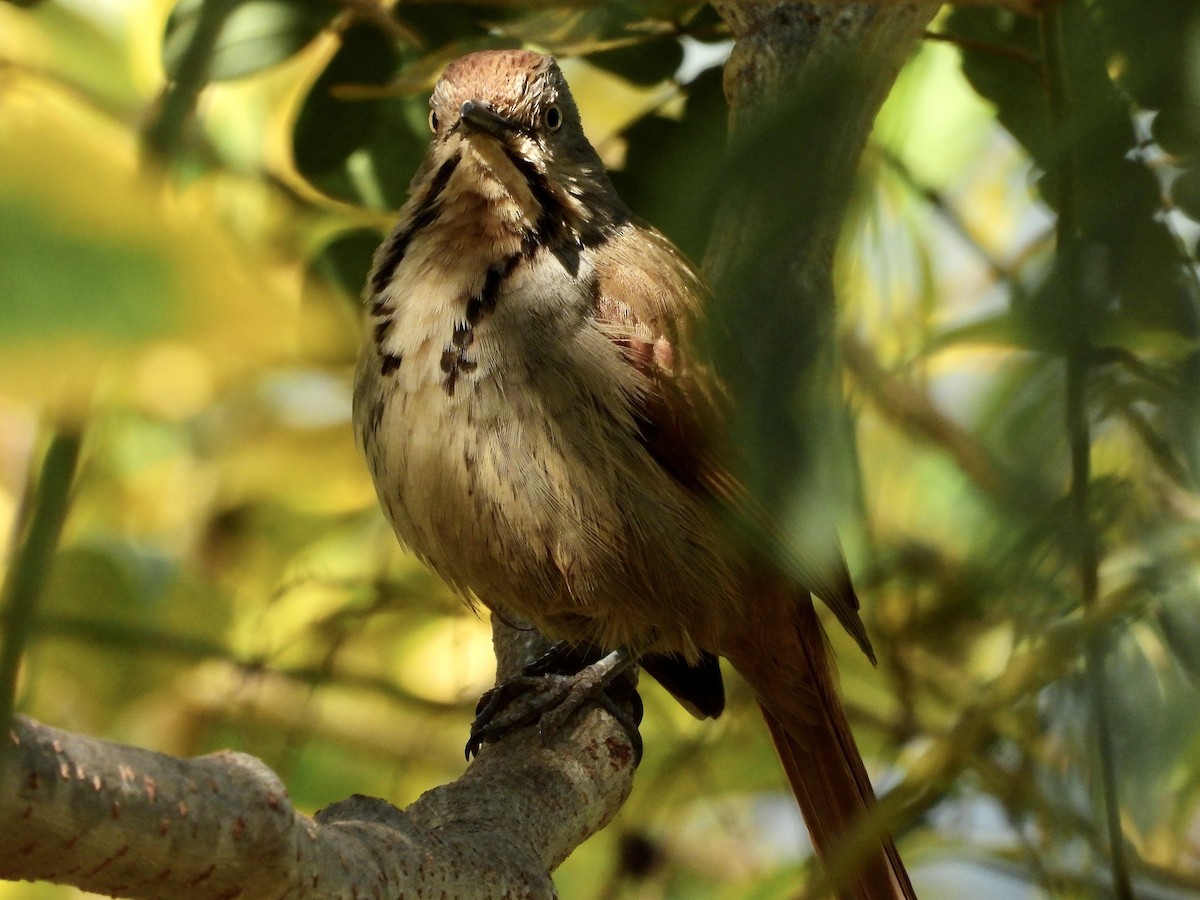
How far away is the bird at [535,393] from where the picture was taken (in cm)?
245

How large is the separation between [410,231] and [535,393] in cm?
43

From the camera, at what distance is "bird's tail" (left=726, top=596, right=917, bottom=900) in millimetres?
2803

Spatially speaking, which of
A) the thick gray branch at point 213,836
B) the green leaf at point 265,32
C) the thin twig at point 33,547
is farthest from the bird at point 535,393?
the thin twig at point 33,547

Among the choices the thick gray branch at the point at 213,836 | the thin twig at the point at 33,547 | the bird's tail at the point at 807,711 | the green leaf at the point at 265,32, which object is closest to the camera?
the thin twig at the point at 33,547

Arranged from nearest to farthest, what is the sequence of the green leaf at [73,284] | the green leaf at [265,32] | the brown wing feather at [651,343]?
the green leaf at [73,284] < the green leaf at [265,32] < the brown wing feather at [651,343]

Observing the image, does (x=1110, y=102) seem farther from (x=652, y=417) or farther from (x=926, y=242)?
(x=652, y=417)

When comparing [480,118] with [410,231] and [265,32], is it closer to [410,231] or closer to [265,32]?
[410,231]

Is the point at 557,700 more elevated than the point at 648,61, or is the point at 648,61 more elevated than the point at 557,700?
the point at 648,61

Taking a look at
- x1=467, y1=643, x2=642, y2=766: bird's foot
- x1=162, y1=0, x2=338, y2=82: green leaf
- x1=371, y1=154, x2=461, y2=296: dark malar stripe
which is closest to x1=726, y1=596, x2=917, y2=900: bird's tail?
x1=467, y1=643, x2=642, y2=766: bird's foot

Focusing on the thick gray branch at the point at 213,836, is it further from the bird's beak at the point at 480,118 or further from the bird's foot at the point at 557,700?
the bird's beak at the point at 480,118

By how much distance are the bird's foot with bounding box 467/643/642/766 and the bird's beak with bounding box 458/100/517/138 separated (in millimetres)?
1093

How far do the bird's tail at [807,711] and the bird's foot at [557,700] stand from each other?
0.24 meters

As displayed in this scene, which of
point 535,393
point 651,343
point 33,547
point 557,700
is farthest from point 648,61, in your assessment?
point 33,547

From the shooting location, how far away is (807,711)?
9.39 ft
